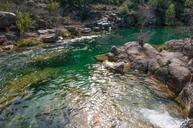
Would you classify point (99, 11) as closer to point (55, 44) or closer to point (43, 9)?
point (43, 9)

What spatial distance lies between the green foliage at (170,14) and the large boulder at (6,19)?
2881 inches

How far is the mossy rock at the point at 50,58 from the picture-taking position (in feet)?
176

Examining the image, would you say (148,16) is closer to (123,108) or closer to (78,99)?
(78,99)

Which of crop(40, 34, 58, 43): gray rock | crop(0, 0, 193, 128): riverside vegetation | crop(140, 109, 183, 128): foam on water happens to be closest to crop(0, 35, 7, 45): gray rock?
crop(0, 0, 193, 128): riverside vegetation

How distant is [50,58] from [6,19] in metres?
29.5

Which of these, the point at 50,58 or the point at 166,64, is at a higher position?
the point at 166,64

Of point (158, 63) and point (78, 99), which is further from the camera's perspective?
point (158, 63)

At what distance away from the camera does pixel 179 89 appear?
1480 inches

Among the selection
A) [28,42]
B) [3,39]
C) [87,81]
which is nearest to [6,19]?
[3,39]

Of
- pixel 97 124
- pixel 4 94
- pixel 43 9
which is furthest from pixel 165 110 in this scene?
pixel 43 9

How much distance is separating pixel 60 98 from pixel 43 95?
2.73 m

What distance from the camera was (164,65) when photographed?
146 feet

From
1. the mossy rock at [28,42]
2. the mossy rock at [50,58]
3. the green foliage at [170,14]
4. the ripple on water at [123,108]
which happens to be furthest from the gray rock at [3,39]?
the green foliage at [170,14]

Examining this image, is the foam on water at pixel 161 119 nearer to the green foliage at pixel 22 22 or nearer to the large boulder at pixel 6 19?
the green foliage at pixel 22 22
